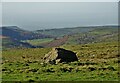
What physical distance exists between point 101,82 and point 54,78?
5230mm

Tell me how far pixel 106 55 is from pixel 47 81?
32277 millimetres

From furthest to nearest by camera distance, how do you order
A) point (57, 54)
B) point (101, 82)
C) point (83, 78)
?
1. point (57, 54)
2. point (83, 78)
3. point (101, 82)

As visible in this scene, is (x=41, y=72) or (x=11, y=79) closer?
(x=11, y=79)

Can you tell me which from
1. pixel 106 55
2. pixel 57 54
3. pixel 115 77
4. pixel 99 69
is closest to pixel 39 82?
pixel 115 77

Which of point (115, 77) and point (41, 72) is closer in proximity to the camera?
point (115, 77)

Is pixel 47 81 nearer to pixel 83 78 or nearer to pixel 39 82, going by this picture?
pixel 39 82

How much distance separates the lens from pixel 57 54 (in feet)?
170

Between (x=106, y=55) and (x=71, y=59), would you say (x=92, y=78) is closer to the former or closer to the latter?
(x=71, y=59)

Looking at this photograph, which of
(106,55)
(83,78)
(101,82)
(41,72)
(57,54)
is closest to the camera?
(101,82)

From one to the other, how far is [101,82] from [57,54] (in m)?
19.3

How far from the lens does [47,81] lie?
3375 centimetres

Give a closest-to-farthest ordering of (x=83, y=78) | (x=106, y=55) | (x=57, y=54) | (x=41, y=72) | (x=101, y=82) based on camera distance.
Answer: (x=101, y=82), (x=83, y=78), (x=41, y=72), (x=57, y=54), (x=106, y=55)

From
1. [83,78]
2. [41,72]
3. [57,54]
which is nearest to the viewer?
[83,78]

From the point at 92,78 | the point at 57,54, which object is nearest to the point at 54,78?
the point at 92,78
